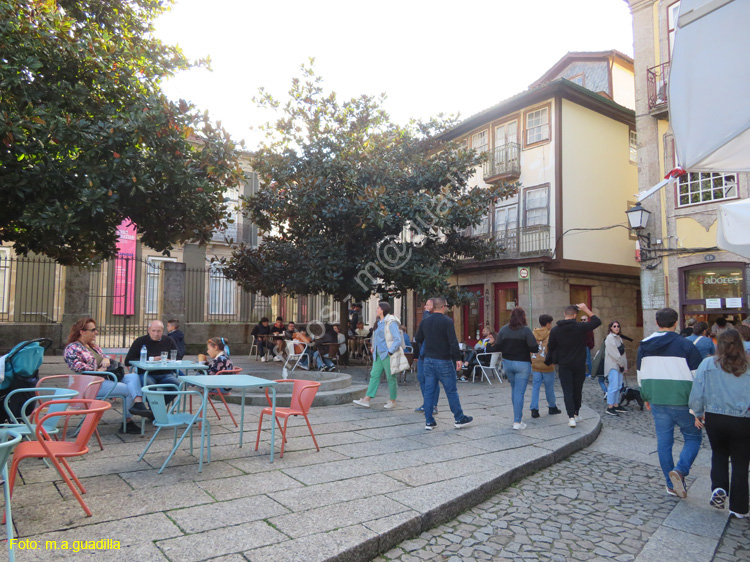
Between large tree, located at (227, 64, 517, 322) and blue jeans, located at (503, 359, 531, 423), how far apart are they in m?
5.52

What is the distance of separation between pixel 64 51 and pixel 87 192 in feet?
6.88

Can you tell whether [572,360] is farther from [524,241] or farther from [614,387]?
[524,241]

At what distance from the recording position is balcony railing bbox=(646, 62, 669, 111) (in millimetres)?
13780

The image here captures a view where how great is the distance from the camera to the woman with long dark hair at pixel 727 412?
4.08m

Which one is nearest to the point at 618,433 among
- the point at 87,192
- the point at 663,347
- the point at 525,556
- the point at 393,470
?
the point at 663,347

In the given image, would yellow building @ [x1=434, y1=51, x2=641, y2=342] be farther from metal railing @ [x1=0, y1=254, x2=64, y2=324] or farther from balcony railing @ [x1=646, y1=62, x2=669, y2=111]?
metal railing @ [x1=0, y1=254, x2=64, y2=324]

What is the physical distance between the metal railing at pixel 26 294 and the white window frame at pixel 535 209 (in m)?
14.1

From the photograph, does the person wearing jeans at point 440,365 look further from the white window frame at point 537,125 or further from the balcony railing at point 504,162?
the white window frame at point 537,125

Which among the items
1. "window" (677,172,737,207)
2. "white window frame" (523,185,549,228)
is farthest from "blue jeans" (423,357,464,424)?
"white window frame" (523,185,549,228)

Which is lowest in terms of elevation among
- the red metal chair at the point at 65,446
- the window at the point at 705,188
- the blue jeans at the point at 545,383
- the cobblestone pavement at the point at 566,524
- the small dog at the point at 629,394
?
the cobblestone pavement at the point at 566,524

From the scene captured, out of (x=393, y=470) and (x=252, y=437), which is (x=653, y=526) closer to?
(x=393, y=470)

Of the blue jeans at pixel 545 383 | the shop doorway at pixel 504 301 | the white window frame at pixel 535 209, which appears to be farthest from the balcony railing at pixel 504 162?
the blue jeans at pixel 545 383

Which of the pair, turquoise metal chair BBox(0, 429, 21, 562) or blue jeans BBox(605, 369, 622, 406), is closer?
turquoise metal chair BBox(0, 429, 21, 562)

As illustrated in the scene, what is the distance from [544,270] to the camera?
16.6 metres
